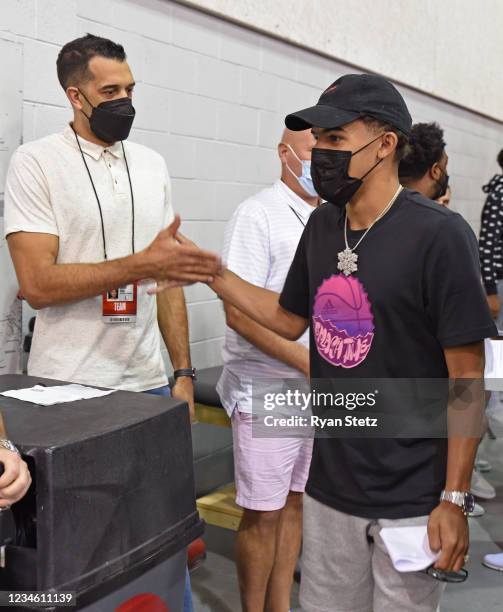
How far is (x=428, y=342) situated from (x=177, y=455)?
0.55m

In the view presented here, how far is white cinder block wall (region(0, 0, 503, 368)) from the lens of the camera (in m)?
2.65

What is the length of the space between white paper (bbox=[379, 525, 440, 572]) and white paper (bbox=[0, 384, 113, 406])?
0.66 m

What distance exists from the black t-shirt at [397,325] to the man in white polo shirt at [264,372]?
2.43 ft

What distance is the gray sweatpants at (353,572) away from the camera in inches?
60.3

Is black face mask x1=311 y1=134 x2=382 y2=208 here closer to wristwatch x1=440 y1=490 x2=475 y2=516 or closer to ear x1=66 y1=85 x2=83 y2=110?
wristwatch x1=440 y1=490 x2=475 y2=516

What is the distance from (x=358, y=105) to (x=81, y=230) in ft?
2.88

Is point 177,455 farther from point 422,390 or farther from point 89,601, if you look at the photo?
point 422,390

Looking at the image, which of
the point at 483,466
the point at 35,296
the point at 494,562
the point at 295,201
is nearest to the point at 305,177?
the point at 295,201

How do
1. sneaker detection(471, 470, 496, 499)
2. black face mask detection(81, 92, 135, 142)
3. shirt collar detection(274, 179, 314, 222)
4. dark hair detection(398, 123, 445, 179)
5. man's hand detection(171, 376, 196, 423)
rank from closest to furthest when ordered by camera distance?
black face mask detection(81, 92, 135, 142) < man's hand detection(171, 376, 196, 423) < shirt collar detection(274, 179, 314, 222) < dark hair detection(398, 123, 445, 179) < sneaker detection(471, 470, 496, 499)

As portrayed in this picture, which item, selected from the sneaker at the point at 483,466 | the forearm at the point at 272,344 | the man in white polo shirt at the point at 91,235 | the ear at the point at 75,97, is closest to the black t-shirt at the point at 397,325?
the man in white polo shirt at the point at 91,235

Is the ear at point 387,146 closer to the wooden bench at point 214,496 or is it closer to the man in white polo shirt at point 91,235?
the man in white polo shirt at point 91,235

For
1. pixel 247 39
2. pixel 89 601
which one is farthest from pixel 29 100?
pixel 89 601

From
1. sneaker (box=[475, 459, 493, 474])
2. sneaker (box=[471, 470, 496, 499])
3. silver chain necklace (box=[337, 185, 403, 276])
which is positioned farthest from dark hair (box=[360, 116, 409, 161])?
sneaker (box=[475, 459, 493, 474])

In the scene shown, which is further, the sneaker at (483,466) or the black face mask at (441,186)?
the sneaker at (483,466)
